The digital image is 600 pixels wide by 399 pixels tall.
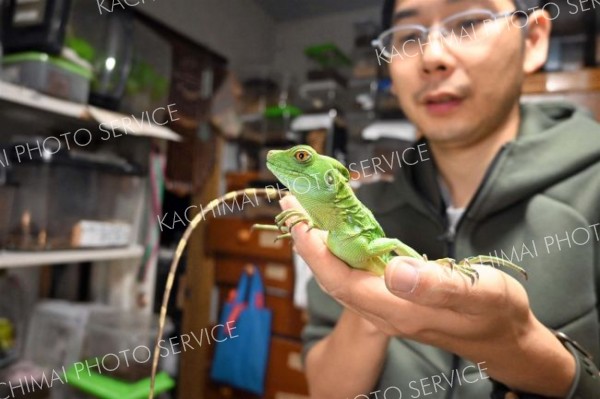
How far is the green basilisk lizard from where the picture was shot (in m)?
0.30

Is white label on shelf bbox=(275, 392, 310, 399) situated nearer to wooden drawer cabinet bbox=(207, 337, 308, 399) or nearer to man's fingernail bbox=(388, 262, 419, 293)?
wooden drawer cabinet bbox=(207, 337, 308, 399)

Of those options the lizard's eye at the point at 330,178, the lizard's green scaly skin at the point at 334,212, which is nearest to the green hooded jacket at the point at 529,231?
the lizard's green scaly skin at the point at 334,212

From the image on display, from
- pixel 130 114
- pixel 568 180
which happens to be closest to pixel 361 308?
pixel 568 180

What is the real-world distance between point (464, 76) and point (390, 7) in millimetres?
245

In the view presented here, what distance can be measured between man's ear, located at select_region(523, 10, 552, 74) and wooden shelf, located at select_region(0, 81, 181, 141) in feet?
3.18

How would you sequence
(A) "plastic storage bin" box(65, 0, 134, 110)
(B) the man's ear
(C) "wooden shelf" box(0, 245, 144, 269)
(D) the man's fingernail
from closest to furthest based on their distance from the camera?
(D) the man's fingernail
(B) the man's ear
(C) "wooden shelf" box(0, 245, 144, 269)
(A) "plastic storage bin" box(65, 0, 134, 110)

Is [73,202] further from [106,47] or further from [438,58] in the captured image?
[438,58]

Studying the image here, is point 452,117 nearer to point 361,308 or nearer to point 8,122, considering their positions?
point 361,308

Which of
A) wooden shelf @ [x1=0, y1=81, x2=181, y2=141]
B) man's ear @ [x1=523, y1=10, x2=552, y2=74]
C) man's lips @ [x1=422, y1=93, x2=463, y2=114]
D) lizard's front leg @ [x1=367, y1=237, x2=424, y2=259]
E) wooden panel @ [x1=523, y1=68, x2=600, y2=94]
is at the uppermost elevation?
wooden panel @ [x1=523, y1=68, x2=600, y2=94]

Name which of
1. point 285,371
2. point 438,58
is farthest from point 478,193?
point 285,371

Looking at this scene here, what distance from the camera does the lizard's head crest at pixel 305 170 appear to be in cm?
30

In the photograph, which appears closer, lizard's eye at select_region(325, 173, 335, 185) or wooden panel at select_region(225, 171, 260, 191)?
lizard's eye at select_region(325, 173, 335, 185)

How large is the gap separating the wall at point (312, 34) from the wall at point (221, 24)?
41 millimetres

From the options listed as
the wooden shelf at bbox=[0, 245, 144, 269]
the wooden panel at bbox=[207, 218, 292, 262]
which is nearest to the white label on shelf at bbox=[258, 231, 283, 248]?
the wooden panel at bbox=[207, 218, 292, 262]
